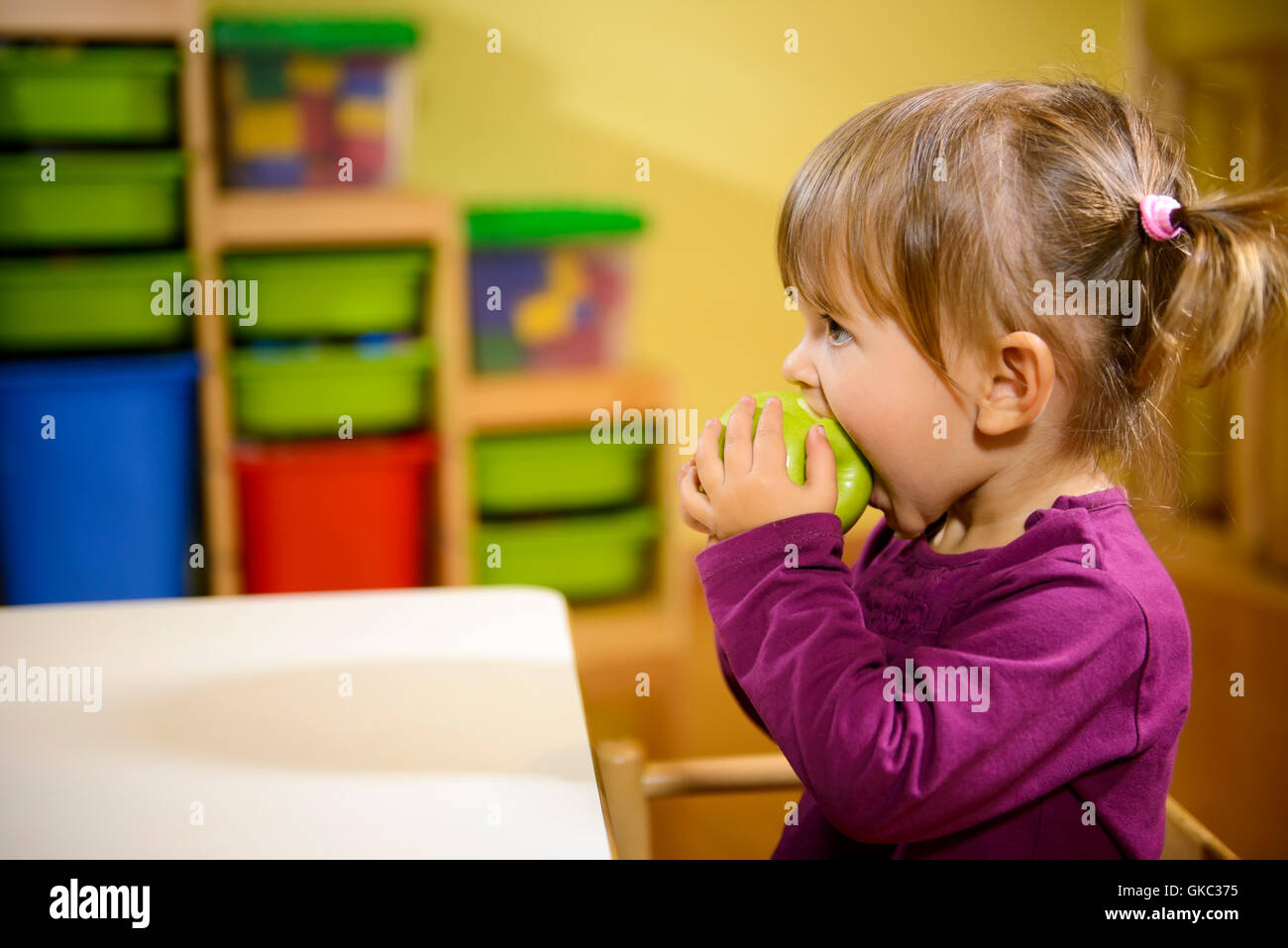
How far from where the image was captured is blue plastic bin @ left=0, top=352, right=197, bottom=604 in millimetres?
1696

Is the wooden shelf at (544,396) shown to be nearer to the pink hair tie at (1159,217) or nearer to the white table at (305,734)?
the white table at (305,734)

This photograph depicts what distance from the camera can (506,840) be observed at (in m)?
0.50

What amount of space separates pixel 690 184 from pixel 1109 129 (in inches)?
69.7

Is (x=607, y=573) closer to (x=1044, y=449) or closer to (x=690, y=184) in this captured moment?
(x=690, y=184)

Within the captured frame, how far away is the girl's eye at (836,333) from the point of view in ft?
2.10

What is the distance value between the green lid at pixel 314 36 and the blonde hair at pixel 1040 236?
124cm

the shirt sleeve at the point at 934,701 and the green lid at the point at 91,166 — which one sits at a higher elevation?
the green lid at the point at 91,166

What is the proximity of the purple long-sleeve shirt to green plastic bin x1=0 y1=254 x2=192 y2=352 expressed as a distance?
137 cm

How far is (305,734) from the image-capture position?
0.61m

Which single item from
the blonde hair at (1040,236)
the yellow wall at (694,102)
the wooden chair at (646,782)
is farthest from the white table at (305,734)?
the yellow wall at (694,102)

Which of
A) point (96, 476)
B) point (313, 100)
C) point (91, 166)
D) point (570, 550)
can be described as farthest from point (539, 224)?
point (96, 476)

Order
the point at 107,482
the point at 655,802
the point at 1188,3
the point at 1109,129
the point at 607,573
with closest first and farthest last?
1. the point at 1109,129
2. the point at 655,802
3. the point at 107,482
4. the point at 607,573
5. the point at 1188,3

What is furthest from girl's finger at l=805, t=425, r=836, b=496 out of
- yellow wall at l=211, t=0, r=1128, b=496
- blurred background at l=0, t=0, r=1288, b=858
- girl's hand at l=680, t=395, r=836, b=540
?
yellow wall at l=211, t=0, r=1128, b=496
